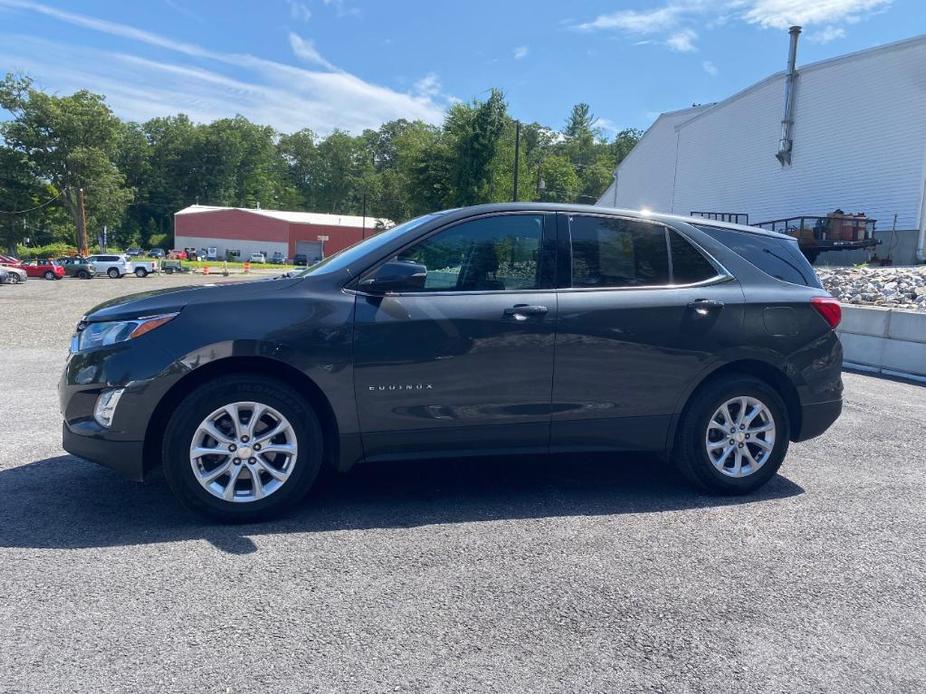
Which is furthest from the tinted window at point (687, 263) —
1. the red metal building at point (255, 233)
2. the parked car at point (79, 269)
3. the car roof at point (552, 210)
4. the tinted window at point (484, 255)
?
the red metal building at point (255, 233)

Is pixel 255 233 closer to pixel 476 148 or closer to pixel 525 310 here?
pixel 476 148

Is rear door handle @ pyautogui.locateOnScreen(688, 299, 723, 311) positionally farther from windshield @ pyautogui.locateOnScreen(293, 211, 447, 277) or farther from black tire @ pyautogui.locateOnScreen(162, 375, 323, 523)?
black tire @ pyautogui.locateOnScreen(162, 375, 323, 523)

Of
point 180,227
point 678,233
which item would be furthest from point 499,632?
point 180,227

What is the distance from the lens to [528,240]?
4.57 meters

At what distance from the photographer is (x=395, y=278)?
13.7 feet

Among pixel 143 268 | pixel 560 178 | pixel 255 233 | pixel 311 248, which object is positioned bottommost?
pixel 143 268

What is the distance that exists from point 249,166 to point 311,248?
115 feet

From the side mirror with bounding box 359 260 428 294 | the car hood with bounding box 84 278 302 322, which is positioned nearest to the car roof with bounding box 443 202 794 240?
the side mirror with bounding box 359 260 428 294

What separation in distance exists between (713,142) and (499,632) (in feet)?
129

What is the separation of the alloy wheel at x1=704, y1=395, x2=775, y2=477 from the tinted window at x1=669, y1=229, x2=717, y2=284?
32.8 inches

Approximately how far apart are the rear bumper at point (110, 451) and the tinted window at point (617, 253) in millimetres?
2711

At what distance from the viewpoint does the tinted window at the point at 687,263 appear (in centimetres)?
482

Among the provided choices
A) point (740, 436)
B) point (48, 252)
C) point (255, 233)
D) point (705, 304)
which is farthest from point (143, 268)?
point (740, 436)

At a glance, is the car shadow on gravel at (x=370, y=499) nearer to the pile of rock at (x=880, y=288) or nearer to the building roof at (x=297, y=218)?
the pile of rock at (x=880, y=288)
